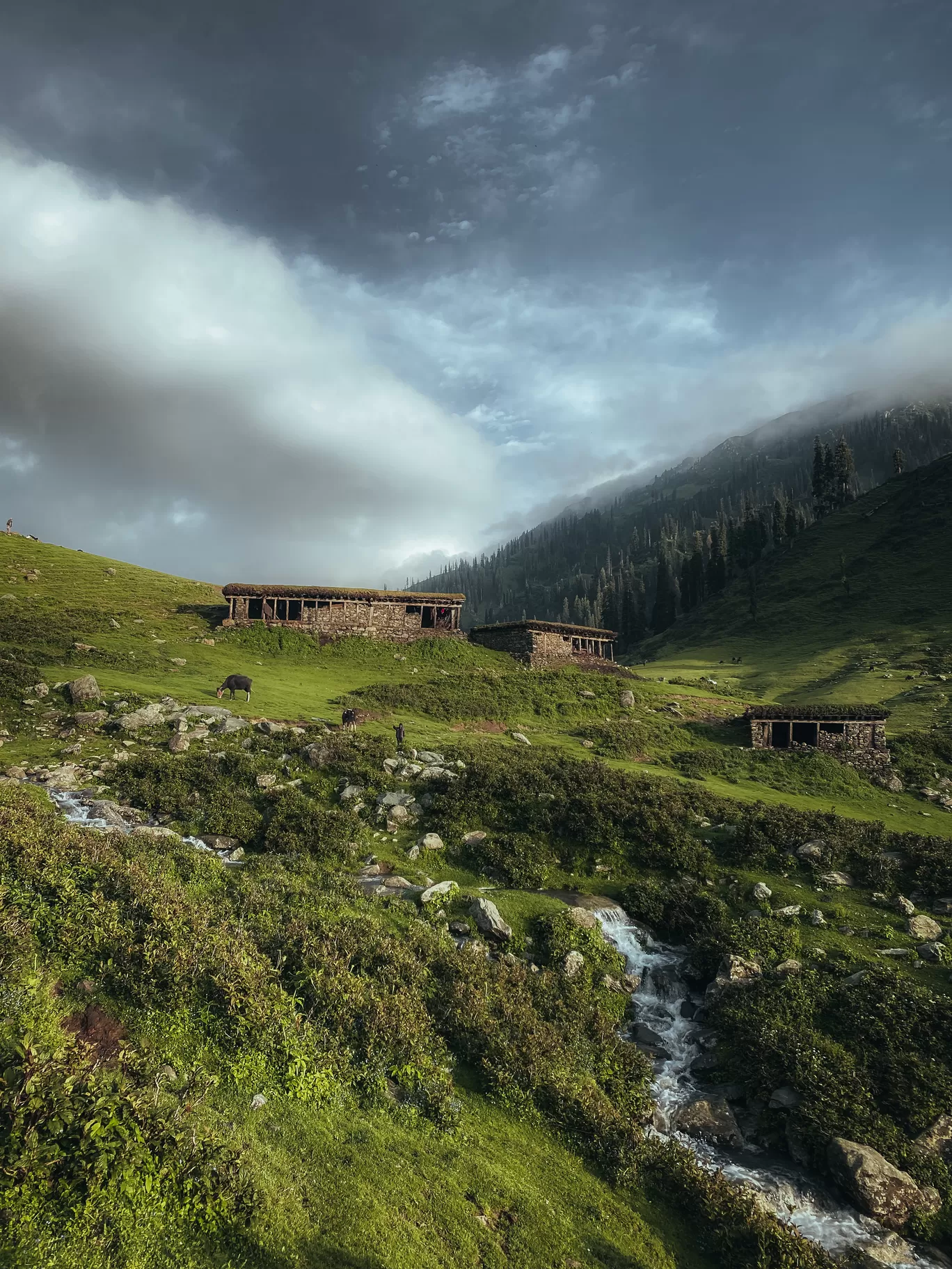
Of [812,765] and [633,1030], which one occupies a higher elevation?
[812,765]

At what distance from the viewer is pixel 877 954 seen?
61.1 ft

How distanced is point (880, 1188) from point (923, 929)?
9973 mm

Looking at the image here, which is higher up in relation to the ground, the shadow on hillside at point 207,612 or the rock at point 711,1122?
the shadow on hillside at point 207,612

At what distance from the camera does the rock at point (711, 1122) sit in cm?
1380

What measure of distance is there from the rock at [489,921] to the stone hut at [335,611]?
140ft

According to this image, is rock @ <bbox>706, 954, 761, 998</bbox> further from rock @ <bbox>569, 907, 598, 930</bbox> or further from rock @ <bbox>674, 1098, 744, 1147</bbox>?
rock @ <bbox>569, 907, 598, 930</bbox>

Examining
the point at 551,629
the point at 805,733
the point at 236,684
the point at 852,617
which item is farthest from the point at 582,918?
the point at 852,617

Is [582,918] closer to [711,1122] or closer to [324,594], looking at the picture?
[711,1122]

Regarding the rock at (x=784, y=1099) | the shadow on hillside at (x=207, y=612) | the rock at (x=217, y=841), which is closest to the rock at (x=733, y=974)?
the rock at (x=784, y=1099)

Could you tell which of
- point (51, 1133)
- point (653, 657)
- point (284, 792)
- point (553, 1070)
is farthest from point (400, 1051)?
point (653, 657)

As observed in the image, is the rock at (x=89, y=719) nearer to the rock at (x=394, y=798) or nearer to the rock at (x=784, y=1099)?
the rock at (x=394, y=798)

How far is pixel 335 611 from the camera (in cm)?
6138

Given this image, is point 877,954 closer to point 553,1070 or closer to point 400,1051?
point 553,1070

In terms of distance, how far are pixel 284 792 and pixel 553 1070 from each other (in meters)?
15.7
